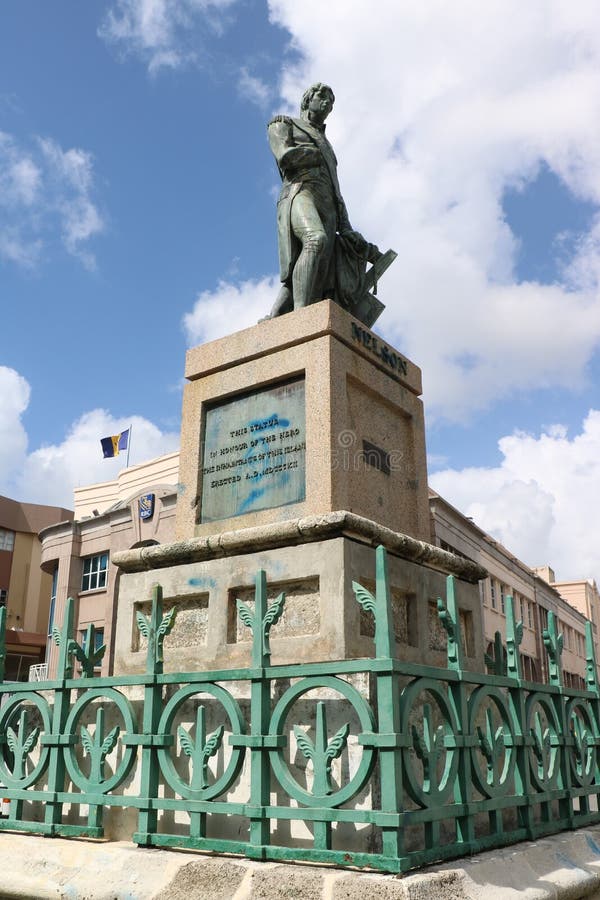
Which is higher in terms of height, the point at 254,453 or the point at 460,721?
the point at 254,453

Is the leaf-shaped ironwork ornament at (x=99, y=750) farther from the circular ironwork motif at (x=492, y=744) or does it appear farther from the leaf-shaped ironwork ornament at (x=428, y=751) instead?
the circular ironwork motif at (x=492, y=744)

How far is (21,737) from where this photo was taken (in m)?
4.29

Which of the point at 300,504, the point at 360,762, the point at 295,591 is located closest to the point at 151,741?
the point at 360,762

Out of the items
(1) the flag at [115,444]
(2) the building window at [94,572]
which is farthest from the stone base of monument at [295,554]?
(1) the flag at [115,444]

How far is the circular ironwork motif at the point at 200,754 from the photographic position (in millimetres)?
3348

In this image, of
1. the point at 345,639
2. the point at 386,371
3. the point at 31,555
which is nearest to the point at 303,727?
the point at 345,639

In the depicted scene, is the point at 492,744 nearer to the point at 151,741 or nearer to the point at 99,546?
the point at 151,741

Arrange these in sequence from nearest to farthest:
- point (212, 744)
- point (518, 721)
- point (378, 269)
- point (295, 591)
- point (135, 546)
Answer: point (212, 744) < point (518, 721) < point (295, 591) < point (378, 269) < point (135, 546)

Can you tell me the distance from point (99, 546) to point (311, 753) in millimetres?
30202

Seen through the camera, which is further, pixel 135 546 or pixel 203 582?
pixel 135 546

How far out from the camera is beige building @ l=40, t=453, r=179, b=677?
2880 cm

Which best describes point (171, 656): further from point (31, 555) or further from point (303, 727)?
point (31, 555)

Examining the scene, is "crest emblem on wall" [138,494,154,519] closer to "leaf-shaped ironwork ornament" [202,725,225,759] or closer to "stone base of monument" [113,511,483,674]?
"stone base of monument" [113,511,483,674]

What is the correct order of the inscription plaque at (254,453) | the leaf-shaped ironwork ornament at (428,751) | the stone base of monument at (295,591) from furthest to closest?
1. the inscription plaque at (254,453)
2. the stone base of monument at (295,591)
3. the leaf-shaped ironwork ornament at (428,751)
